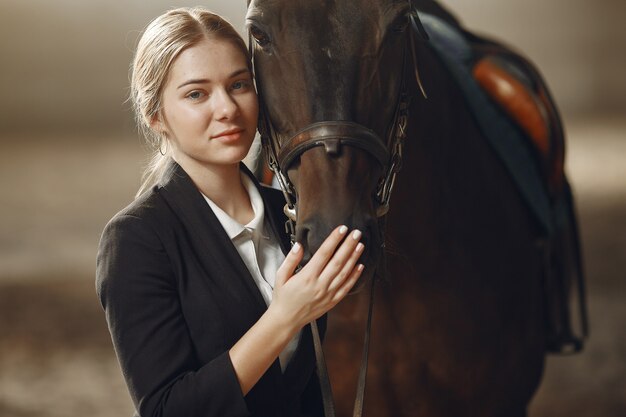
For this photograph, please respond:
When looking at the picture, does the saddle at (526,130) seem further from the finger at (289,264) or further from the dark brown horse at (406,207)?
the finger at (289,264)

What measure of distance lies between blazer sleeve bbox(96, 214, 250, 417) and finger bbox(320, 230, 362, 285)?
150 millimetres

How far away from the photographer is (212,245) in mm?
1002

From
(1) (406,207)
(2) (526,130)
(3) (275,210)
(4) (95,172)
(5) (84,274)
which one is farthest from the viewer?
(4) (95,172)

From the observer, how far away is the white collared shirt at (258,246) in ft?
3.41

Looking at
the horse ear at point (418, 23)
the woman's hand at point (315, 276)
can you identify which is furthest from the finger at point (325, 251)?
the horse ear at point (418, 23)

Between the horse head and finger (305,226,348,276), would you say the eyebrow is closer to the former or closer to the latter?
the horse head

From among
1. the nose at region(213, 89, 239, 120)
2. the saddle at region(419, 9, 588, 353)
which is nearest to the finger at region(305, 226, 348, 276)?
the nose at region(213, 89, 239, 120)

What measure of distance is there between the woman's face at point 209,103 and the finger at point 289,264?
Result: 0.57 ft

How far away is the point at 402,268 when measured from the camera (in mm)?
1485

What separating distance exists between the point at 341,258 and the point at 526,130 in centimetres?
129

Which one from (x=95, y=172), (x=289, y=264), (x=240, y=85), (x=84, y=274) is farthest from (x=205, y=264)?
(x=95, y=172)

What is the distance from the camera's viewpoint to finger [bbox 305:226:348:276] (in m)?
0.90

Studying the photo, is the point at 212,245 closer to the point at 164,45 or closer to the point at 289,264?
the point at 289,264

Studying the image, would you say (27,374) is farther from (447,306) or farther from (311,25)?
(311,25)
